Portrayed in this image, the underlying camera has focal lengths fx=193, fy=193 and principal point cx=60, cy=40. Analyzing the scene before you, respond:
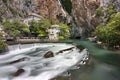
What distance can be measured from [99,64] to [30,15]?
212ft

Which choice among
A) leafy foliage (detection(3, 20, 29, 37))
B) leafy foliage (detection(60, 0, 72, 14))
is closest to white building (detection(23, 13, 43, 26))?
leafy foliage (detection(3, 20, 29, 37))

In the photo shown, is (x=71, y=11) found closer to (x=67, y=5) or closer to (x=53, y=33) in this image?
(x=67, y=5)

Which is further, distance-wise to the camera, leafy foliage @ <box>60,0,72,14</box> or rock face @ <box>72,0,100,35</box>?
leafy foliage @ <box>60,0,72,14</box>

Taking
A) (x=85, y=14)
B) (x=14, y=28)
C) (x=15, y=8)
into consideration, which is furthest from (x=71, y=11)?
(x=14, y=28)

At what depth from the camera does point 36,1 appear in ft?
316

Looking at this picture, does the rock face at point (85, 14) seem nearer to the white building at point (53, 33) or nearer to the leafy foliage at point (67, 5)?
the leafy foliage at point (67, 5)

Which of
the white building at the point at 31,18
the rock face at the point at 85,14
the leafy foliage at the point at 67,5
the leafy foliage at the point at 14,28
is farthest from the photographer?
the leafy foliage at the point at 67,5

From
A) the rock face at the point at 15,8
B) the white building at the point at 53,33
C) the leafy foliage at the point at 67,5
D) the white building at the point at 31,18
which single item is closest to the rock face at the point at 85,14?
the leafy foliage at the point at 67,5

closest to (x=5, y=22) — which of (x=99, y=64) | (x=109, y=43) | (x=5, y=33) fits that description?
(x=5, y=33)

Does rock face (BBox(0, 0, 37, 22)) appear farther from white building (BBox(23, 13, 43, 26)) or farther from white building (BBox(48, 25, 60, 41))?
white building (BBox(48, 25, 60, 41))

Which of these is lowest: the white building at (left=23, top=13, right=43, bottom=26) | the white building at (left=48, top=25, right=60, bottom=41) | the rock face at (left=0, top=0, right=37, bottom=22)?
the white building at (left=48, top=25, right=60, bottom=41)

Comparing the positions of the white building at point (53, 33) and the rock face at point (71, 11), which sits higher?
the rock face at point (71, 11)

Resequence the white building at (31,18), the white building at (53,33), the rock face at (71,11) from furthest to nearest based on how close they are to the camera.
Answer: the rock face at (71,11) → the white building at (31,18) → the white building at (53,33)

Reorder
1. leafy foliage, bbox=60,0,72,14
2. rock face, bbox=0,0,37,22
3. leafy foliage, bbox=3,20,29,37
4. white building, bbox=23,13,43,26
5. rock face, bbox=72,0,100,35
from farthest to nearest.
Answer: leafy foliage, bbox=60,0,72,14 → rock face, bbox=72,0,100,35 → white building, bbox=23,13,43,26 → rock face, bbox=0,0,37,22 → leafy foliage, bbox=3,20,29,37
